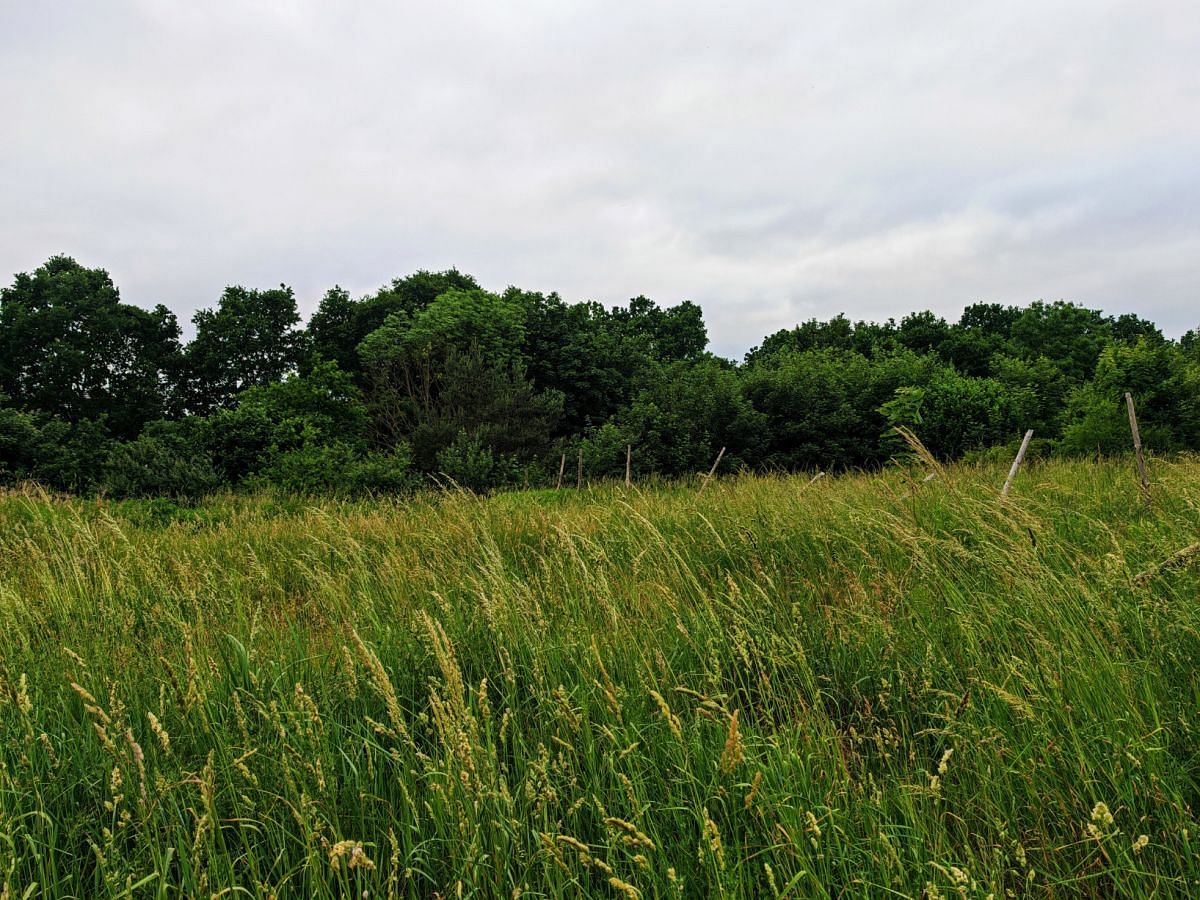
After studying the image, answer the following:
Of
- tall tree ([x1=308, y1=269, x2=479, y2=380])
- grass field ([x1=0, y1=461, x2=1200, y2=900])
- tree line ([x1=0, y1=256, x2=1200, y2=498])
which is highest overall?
tall tree ([x1=308, y1=269, x2=479, y2=380])

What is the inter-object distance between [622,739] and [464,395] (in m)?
25.9

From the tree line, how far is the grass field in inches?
547

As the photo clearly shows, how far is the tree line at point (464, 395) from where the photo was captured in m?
20.1

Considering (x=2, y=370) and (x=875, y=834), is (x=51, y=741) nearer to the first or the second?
(x=875, y=834)

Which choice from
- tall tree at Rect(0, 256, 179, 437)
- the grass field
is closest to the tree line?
tall tree at Rect(0, 256, 179, 437)

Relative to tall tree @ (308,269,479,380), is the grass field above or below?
below

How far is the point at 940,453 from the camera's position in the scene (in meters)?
20.8

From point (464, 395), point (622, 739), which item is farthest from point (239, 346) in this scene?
point (622, 739)

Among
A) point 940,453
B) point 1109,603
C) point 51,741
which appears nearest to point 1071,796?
point 1109,603

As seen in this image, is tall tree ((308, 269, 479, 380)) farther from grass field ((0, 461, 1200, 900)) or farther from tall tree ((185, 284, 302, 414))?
grass field ((0, 461, 1200, 900))

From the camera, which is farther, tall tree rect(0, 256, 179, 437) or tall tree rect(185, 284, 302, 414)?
tall tree rect(185, 284, 302, 414)

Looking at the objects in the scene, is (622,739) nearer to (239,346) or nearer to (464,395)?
(464,395)

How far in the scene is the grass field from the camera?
5.28 ft

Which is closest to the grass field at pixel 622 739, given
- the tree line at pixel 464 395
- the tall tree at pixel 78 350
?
the tree line at pixel 464 395
